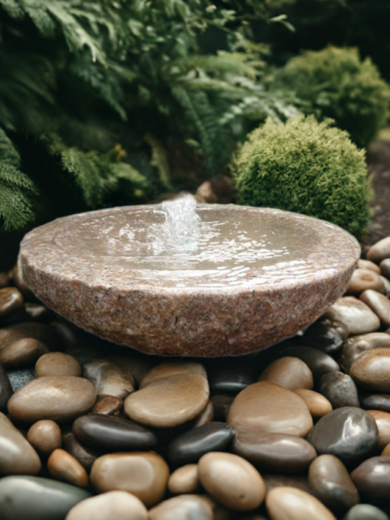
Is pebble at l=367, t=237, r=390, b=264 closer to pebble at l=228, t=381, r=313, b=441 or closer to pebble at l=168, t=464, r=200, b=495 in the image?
pebble at l=228, t=381, r=313, b=441

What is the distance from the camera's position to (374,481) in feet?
5.88

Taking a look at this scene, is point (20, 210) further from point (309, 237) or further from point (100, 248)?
point (309, 237)

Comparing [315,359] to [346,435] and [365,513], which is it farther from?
[365,513]

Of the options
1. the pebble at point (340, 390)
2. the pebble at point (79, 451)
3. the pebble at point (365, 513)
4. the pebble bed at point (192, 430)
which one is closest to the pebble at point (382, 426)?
the pebble bed at point (192, 430)

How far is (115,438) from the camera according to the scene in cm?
192

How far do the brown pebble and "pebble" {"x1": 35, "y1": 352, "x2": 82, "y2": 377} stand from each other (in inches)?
20.6

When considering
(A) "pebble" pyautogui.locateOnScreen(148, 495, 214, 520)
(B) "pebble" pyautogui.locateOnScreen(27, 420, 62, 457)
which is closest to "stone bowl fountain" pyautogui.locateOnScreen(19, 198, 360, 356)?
(B) "pebble" pyautogui.locateOnScreen(27, 420, 62, 457)

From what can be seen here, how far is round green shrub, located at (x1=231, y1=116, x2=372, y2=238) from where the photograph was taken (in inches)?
147

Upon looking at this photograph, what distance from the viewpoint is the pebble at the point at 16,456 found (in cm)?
182

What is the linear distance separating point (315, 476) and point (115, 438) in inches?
29.9

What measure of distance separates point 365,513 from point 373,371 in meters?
0.84

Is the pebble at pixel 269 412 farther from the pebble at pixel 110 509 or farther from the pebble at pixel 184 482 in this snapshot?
the pebble at pixel 110 509

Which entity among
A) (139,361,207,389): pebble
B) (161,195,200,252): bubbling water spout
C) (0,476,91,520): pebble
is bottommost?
(139,361,207,389): pebble

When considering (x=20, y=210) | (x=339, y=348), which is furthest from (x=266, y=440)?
(x=20, y=210)
